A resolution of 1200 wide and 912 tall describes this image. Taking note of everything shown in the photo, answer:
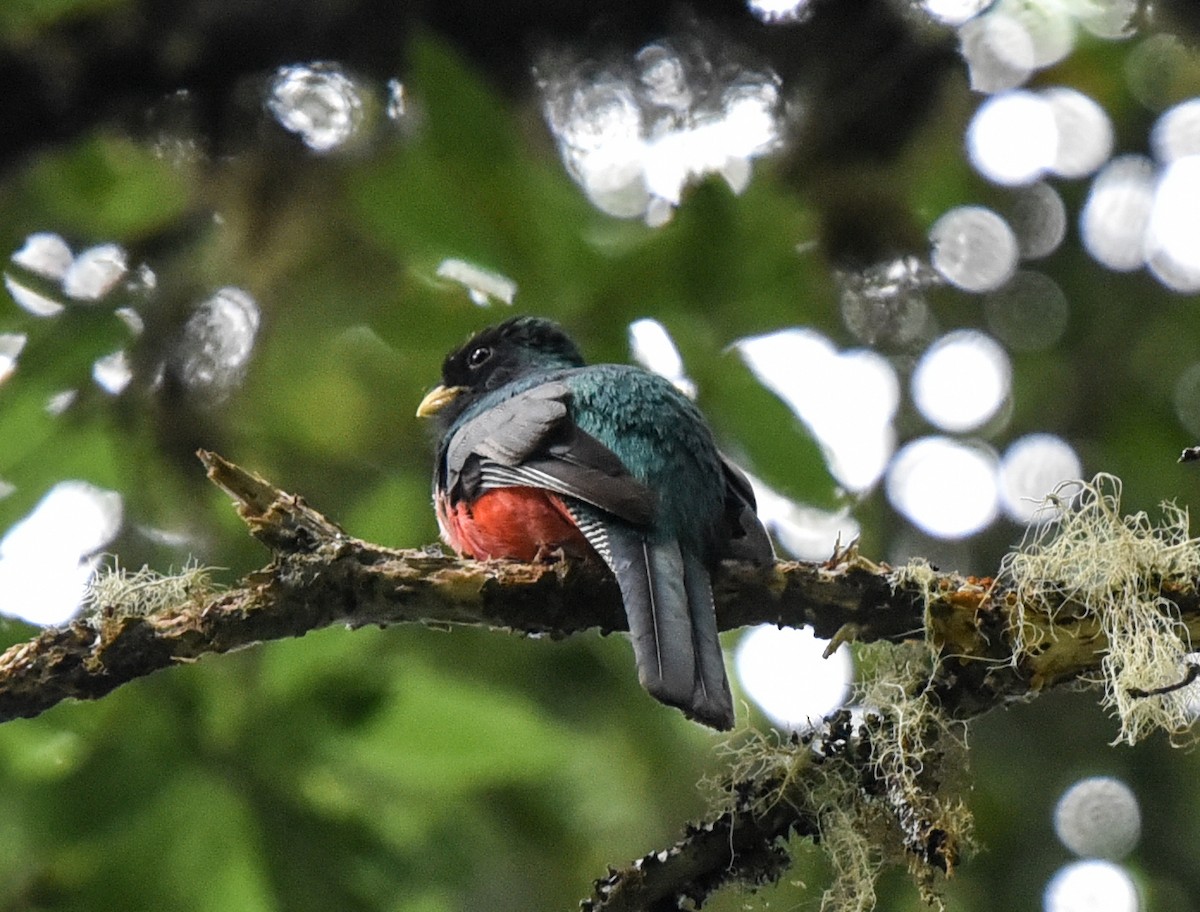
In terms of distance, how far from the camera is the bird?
2631 millimetres

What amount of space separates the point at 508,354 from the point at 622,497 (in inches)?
52.2

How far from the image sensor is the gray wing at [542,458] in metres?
3.04

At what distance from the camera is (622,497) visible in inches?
118

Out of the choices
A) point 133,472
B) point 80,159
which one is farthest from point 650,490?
point 80,159

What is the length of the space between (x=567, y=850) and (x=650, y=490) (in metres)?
1.95

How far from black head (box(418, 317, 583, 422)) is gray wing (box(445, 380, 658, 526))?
351 millimetres

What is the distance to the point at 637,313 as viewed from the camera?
383 cm

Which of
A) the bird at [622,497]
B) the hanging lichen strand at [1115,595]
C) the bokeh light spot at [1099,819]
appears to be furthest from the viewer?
the bokeh light spot at [1099,819]

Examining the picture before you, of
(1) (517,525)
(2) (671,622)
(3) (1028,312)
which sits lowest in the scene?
(3) (1028,312)

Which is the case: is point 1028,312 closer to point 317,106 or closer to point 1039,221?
point 1039,221

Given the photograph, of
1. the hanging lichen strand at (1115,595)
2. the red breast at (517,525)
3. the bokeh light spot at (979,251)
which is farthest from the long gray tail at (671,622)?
the bokeh light spot at (979,251)

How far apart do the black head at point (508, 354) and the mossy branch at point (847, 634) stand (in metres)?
1.53

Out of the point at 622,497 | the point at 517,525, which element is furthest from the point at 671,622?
the point at 517,525

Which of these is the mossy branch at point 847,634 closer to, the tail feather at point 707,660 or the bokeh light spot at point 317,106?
the tail feather at point 707,660
